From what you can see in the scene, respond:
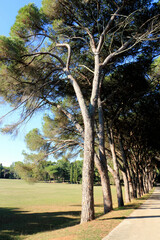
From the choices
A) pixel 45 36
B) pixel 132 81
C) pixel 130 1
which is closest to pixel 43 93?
pixel 45 36

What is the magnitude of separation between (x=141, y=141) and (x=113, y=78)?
879 cm

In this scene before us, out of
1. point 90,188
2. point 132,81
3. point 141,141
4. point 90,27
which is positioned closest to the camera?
point 90,188

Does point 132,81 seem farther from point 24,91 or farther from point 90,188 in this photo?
point 90,188

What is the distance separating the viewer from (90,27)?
899 centimetres

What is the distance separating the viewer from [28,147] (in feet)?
37.0

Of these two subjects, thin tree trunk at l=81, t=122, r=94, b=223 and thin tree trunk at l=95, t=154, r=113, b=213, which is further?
thin tree trunk at l=95, t=154, r=113, b=213

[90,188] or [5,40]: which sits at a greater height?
[5,40]

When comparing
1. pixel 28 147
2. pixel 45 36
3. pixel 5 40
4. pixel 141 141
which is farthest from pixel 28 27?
pixel 141 141

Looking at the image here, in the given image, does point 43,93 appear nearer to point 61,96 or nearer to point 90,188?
point 61,96

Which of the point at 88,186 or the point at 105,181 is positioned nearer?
the point at 88,186

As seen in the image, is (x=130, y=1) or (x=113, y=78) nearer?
(x=130, y=1)

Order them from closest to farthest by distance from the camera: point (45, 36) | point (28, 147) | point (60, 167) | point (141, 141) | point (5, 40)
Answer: point (5, 40) < point (45, 36) < point (28, 147) < point (141, 141) < point (60, 167)

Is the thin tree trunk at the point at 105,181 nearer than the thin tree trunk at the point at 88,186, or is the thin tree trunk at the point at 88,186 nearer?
the thin tree trunk at the point at 88,186

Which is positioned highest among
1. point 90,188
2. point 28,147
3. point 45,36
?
point 45,36
